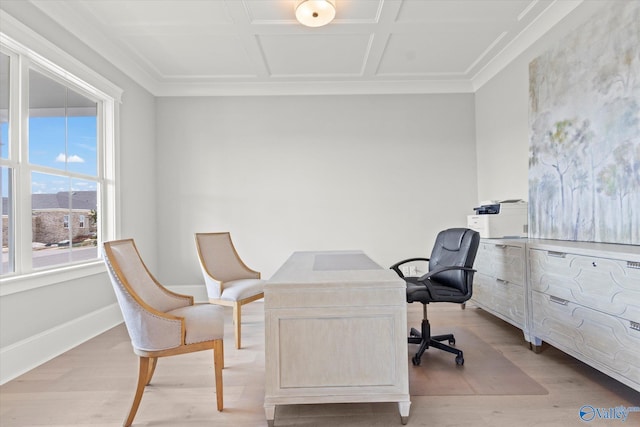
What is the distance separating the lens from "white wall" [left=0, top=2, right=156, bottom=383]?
2527 mm

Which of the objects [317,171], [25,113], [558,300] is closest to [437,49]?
[317,171]

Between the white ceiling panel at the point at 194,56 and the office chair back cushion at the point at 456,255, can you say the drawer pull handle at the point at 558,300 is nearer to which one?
the office chair back cushion at the point at 456,255

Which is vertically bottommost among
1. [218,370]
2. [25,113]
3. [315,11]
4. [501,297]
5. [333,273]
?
[218,370]

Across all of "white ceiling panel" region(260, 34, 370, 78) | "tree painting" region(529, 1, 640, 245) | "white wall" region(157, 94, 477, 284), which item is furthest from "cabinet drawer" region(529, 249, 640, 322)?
"white ceiling panel" region(260, 34, 370, 78)

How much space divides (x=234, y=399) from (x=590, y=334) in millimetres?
2207

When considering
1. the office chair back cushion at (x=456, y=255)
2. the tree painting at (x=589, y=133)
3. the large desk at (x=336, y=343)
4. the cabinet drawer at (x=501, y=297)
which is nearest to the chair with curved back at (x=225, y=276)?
the large desk at (x=336, y=343)

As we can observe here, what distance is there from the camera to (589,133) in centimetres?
271

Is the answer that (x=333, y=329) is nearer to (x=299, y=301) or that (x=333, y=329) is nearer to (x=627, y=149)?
(x=299, y=301)

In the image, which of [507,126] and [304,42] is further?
[507,126]

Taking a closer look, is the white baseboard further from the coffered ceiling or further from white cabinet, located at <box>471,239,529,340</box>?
white cabinet, located at <box>471,239,529,340</box>

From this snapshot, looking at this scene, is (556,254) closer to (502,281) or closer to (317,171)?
(502,281)

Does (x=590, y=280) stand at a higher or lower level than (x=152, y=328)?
higher

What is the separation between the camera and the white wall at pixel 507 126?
11.5ft

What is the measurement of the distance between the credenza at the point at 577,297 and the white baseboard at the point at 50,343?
3.79 metres
